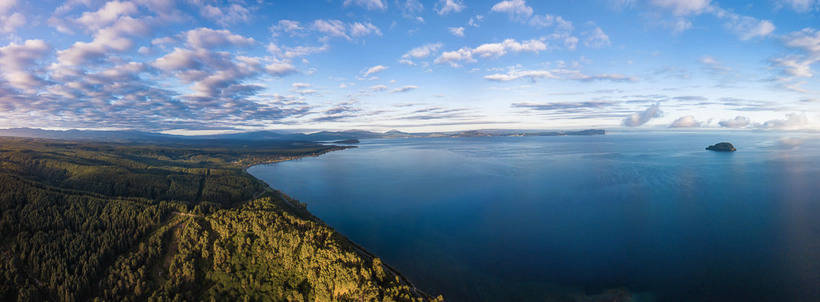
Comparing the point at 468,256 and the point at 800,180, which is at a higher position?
the point at 800,180

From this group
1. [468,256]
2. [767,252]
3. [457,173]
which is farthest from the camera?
[457,173]

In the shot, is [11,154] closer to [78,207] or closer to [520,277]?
[78,207]

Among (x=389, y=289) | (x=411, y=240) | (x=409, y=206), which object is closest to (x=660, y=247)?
(x=411, y=240)

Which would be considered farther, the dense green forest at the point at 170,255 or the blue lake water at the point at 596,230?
the blue lake water at the point at 596,230

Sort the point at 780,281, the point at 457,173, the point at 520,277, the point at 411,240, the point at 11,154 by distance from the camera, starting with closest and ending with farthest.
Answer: the point at 780,281, the point at 520,277, the point at 411,240, the point at 457,173, the point at 11,154

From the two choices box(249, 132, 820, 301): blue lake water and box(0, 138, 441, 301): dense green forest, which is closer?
box(0, 138, 441, 301): dense green forest

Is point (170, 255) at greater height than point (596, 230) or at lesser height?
lesser

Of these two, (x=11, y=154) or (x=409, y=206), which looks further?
(x=11, y=154)

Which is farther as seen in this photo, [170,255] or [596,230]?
[596,230]
